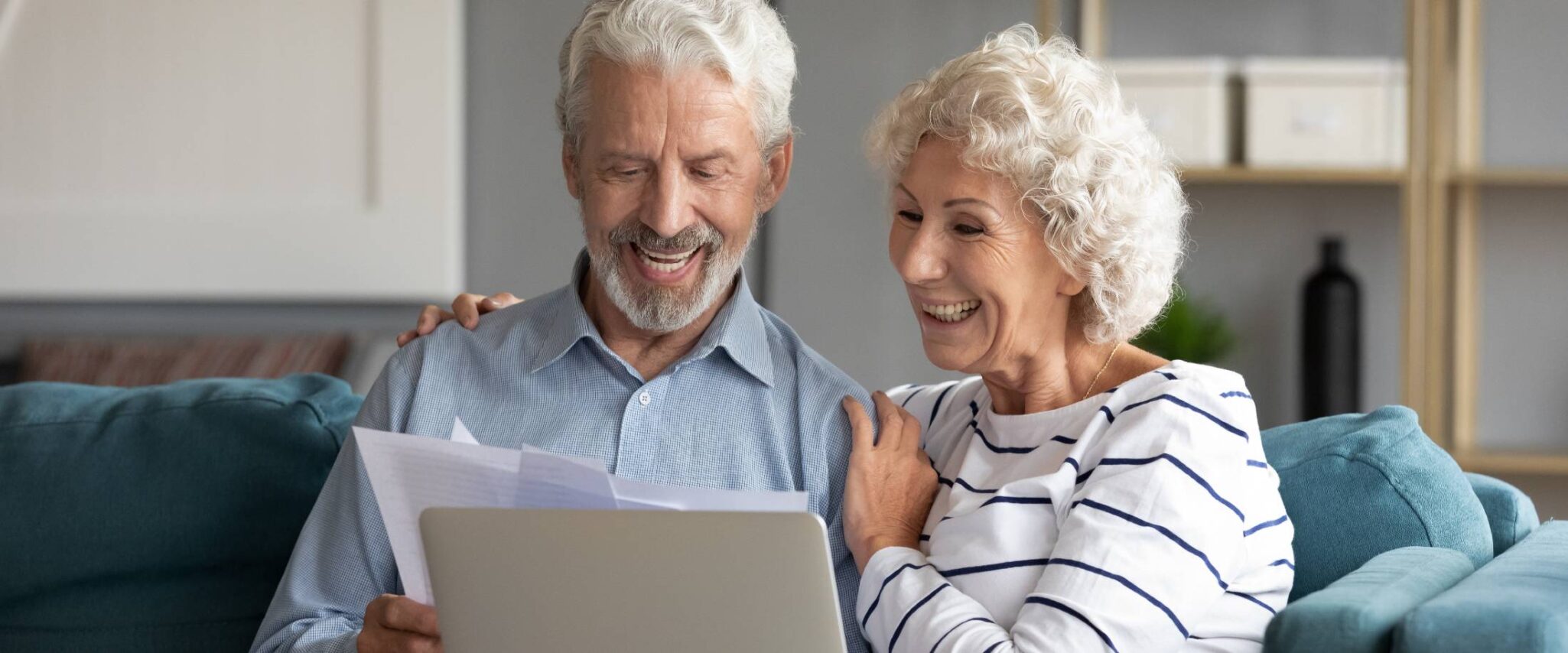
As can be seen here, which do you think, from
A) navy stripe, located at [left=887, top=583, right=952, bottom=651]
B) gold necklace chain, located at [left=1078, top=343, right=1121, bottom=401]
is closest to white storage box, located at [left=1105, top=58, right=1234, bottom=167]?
gold necklace chain, located at [left=1078, top=343, right=1121, bottom=401]

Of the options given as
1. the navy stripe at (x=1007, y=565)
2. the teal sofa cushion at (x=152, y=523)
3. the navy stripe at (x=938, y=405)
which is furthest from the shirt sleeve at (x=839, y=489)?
the teal sofa cushion at (x=152, y=523)

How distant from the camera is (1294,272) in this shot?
3.68 m

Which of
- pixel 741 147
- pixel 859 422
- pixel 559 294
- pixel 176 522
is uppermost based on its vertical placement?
pixel 741 147

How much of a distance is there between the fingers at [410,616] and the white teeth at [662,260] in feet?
1.56

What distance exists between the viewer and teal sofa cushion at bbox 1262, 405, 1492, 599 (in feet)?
5.28

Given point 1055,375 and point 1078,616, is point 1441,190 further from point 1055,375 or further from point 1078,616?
A: point 1078,616

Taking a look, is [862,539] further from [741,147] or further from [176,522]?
[176,522]

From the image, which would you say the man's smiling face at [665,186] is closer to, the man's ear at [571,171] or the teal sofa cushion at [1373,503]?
the man's ear at [571,171]

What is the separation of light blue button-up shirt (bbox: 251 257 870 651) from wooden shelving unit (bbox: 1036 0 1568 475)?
2.00 metres

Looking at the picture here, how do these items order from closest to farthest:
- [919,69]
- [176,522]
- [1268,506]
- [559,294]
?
1. [1268,506]
2. [559,294]
3. [176,522]
4. [919,69]

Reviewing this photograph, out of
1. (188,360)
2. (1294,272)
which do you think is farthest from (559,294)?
(1294,272)

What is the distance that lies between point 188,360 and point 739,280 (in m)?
2.09

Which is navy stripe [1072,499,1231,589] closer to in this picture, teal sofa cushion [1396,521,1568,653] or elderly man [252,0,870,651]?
teal sofa cushion [1396,521,1568,653]

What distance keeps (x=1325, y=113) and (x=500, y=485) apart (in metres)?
2.72
